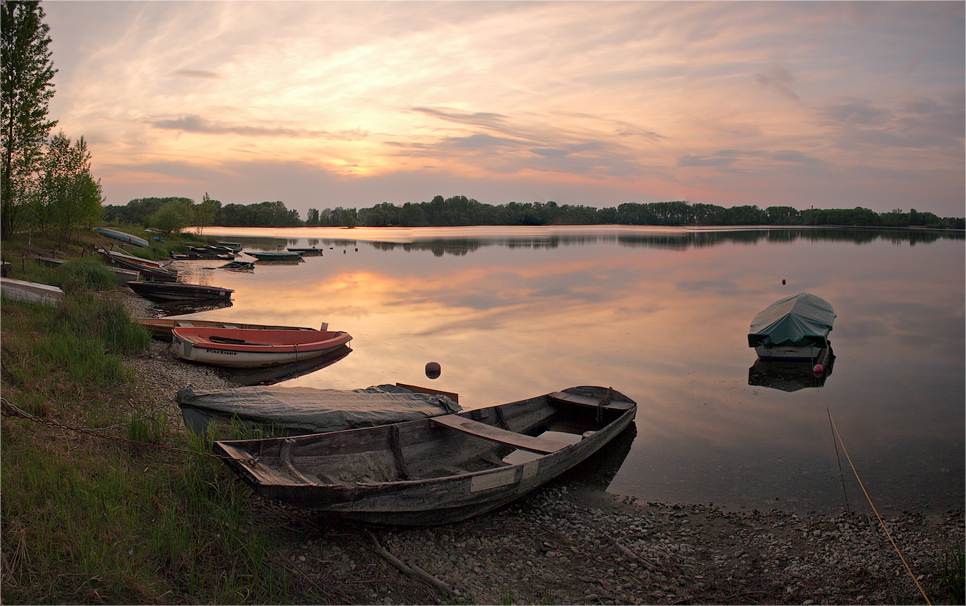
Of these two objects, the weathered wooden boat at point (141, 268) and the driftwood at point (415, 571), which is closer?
the driftwood at point (415, 571)

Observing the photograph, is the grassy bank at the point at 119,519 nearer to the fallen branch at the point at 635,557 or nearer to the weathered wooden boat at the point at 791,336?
the fallen branch at the point at 635,557

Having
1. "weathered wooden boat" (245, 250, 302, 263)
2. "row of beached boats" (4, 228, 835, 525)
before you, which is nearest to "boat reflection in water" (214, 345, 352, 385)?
"row of beached boats" (4, 228, 835, 525)

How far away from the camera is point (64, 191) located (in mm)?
30594

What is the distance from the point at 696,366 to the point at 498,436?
993 cm

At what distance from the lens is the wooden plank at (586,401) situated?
1015 centimetres

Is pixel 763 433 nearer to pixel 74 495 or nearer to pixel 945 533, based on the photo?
pixel 945 533

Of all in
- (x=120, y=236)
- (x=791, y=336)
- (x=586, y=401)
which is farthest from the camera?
(x=120, y=236)

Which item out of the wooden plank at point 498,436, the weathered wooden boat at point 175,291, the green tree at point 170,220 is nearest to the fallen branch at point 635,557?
the wooden plank at point 498,436

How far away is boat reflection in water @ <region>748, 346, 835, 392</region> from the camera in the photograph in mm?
14039

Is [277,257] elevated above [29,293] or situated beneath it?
elevated above

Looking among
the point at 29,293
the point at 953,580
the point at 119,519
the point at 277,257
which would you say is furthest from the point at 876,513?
the point at 277,257

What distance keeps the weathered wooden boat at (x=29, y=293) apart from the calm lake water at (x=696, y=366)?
22.2 feet

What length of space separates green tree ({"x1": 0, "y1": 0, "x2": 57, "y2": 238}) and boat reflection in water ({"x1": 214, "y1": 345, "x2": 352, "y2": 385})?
20374 mm

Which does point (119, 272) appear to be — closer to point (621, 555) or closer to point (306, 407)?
point (306, 407)
